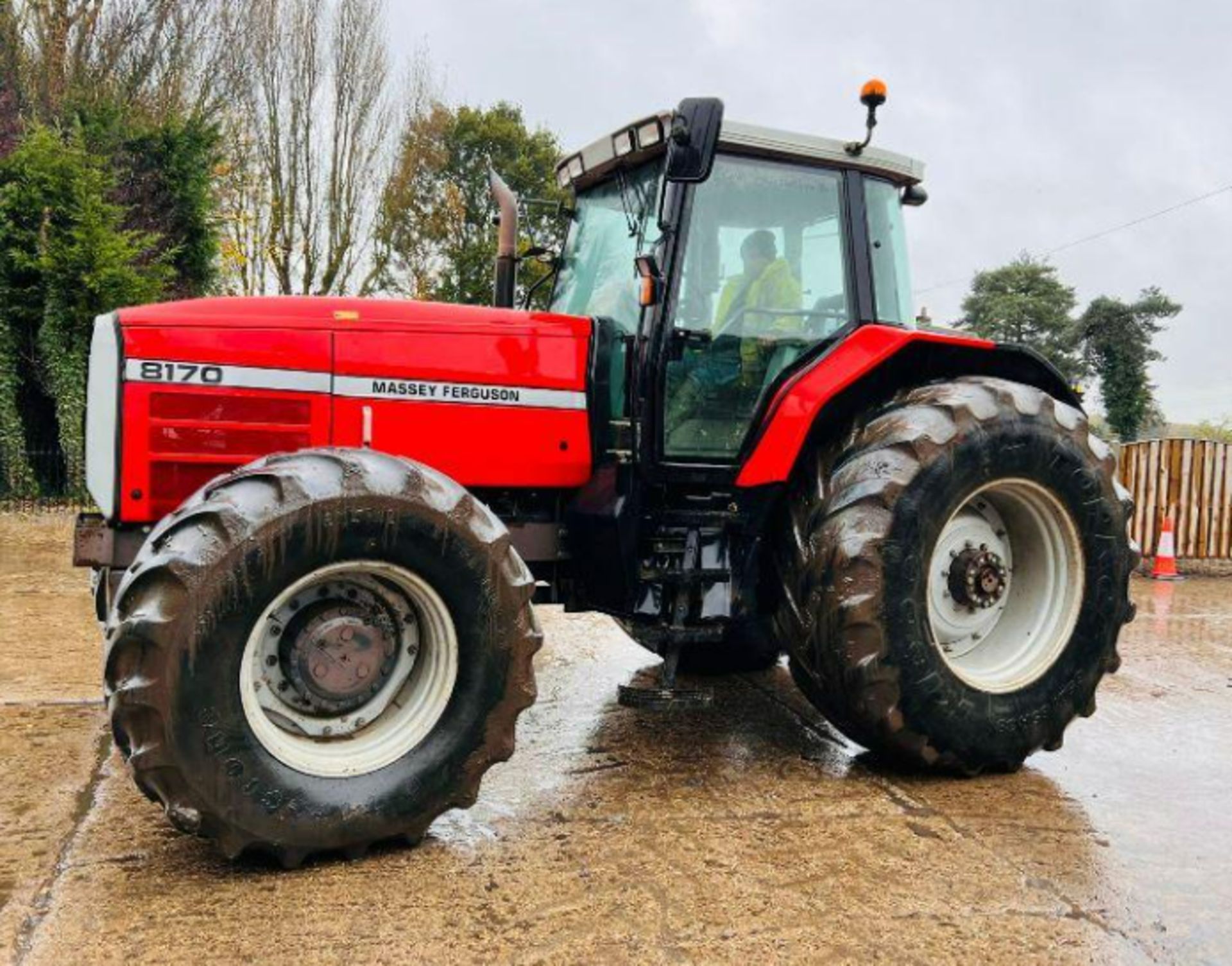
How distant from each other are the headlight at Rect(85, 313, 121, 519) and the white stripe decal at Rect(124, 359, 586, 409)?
69 mm

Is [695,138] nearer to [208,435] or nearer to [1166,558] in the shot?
[208,435]

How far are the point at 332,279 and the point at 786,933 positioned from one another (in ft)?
60.1

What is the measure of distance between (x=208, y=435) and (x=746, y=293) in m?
→ 2.01

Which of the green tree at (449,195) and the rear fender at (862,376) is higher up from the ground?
the green tree at (449,195)

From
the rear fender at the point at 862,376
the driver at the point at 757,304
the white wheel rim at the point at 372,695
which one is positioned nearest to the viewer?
the white wheel rim at the point at 372,695

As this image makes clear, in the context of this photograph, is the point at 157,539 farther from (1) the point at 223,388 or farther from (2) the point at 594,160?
(2) the point at 594,160

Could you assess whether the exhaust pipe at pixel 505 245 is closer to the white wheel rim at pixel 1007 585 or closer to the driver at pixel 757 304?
the driver at pixel 757 304

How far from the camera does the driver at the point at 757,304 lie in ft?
13.4

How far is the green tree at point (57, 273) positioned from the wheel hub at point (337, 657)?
11.6 m

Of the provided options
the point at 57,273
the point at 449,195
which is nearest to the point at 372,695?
the point at 57,273

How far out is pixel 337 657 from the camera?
3.05 meters

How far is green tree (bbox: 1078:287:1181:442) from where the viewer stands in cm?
2603

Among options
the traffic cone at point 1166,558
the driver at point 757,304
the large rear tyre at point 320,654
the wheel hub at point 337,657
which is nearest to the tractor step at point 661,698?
the large rear tyre at point 320,654

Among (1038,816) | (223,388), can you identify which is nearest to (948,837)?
(1038,816)
